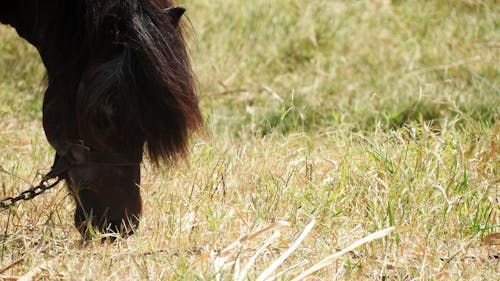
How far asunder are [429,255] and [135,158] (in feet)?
3.48

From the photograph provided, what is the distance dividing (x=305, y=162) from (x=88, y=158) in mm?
1261

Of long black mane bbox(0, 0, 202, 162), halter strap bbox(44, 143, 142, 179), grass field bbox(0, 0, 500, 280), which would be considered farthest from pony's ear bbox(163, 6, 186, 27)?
halter strap bbox(44, 143, 142, 179)

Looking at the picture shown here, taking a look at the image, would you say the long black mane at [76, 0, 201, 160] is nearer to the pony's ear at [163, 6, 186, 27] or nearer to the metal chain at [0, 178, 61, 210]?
the pony's ear at [163, 6, 186, 27]

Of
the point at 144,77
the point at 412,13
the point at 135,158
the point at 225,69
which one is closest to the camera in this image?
the point at 144,77

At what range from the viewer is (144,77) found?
2.74 meters

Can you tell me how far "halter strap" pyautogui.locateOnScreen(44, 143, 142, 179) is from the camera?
115 inches

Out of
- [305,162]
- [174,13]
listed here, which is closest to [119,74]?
[174,13]

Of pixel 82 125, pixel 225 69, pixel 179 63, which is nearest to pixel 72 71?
pixel 82 125

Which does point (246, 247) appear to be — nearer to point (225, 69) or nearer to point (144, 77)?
point (144, 77)

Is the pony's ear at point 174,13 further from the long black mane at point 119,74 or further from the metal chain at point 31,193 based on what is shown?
the metal chain at point 31,193

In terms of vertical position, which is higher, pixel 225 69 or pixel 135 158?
pixel 135 158

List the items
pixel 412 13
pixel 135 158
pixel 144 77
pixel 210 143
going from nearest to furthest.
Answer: pixel 144 77 < pixel 135 158 < pixel 210 143 < pixel 412 13

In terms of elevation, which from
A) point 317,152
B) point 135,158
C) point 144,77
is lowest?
point 317,152

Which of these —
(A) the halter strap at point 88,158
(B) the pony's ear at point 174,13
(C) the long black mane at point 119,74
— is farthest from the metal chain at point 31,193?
(B) the pony's ear at point 174,13
